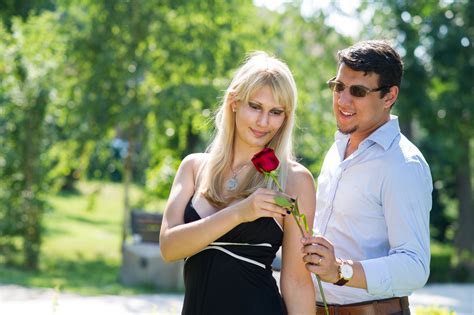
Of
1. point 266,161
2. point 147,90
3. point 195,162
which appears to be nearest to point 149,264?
point 147,90

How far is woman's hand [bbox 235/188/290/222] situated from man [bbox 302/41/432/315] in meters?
0.41

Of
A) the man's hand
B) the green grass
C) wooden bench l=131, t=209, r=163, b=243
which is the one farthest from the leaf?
wooden bench l=131, t=209, r=163, b=243

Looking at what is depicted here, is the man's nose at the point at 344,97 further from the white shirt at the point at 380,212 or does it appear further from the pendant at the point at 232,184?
the pendant at the point at 232,184

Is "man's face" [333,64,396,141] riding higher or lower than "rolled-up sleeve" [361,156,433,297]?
higher

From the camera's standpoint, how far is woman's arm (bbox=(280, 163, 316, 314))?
3242 millimetres

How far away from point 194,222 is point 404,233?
79 centimetres

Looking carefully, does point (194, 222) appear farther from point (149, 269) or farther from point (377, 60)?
point (149, 269)

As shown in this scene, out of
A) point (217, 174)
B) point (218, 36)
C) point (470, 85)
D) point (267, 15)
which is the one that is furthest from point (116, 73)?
point (217, 174)

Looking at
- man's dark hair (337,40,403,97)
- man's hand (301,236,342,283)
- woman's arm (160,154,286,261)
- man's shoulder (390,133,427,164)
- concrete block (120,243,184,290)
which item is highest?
man's dark hair (337,40,403,97)

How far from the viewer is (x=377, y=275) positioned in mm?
3057

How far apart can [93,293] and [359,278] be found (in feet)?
29.8

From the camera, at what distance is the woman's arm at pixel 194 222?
115 inches

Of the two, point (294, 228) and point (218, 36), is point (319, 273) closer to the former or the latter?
point (294, 228)

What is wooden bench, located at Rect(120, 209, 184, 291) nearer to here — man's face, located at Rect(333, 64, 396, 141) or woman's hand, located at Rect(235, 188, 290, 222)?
man's face, located at Rect(333, 64, 396, 141)
